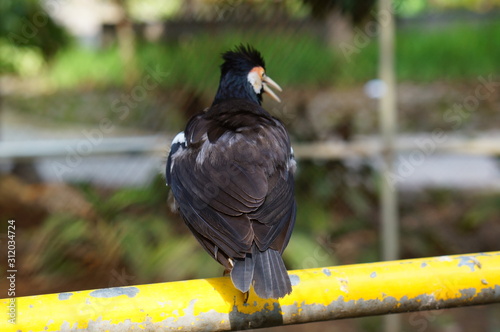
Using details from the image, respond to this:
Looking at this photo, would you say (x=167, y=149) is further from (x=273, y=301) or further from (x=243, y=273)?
(x=273, y=301)

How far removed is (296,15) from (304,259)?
1614mm

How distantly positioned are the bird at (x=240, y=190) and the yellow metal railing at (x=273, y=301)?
67 mm

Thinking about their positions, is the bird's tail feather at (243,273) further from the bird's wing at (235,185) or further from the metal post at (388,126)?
the metal post at (388,126)

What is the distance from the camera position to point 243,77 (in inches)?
117

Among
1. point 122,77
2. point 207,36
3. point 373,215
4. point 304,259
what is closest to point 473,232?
point 373,215

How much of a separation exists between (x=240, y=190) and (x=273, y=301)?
0.49 m

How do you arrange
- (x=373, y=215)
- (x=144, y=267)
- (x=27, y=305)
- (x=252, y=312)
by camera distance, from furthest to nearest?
(x=373, y=215)
(x=144, y=267)
(x=252, y=312)
(x=27, y=305)

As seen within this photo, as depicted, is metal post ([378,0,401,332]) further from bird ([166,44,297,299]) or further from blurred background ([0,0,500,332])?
bird ([166,44,297,299])

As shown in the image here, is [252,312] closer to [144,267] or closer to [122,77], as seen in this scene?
[144,267]

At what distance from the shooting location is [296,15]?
13.9ft

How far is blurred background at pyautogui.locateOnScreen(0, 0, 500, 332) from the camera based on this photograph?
407 centimetres

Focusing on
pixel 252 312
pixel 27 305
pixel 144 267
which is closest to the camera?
pixel 27 305

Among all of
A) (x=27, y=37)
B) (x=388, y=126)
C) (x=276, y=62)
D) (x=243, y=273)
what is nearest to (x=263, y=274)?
(x=243, y=273)

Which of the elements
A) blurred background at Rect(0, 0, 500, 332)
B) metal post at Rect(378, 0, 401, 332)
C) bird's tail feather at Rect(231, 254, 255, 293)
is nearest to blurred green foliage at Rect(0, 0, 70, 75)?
blurred background at Rect(0, 0, 500, 332)
